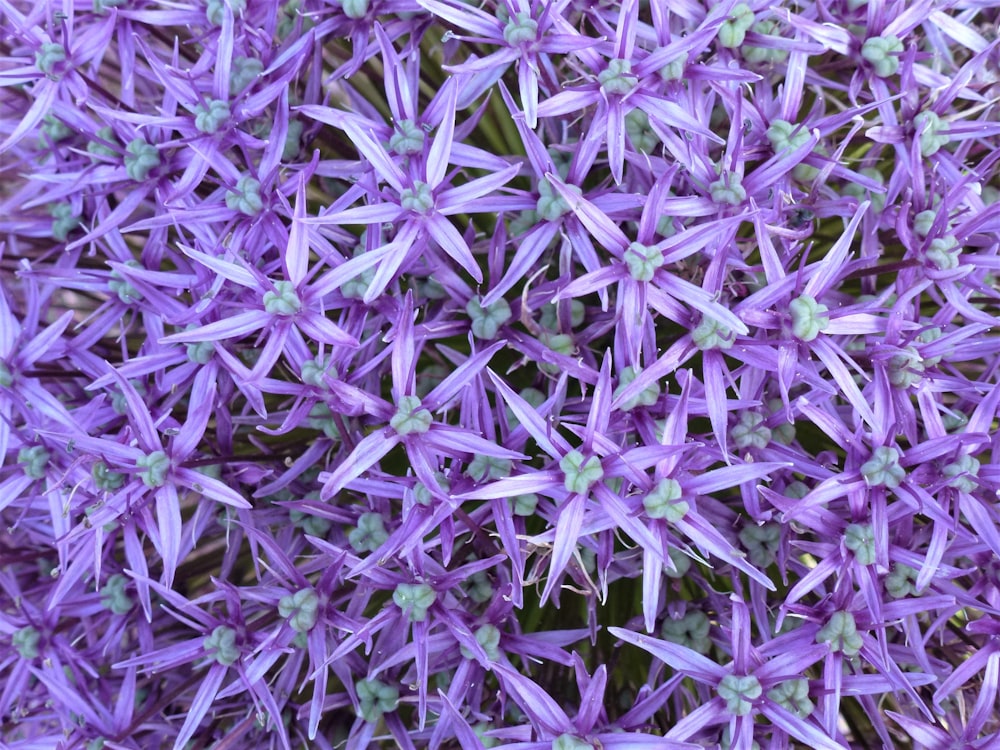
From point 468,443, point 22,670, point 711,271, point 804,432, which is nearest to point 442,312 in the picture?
point 468,443

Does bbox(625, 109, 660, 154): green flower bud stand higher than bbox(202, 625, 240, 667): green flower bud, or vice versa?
bbox(625, 109, 660, 154): green flower bud

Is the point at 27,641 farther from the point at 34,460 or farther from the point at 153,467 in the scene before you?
the point at 153,467

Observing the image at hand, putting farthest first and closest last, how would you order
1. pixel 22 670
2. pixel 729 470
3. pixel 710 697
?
pixel 22 670, pixel 710 697, pixel 729 470

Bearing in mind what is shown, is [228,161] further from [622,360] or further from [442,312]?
[622,360]

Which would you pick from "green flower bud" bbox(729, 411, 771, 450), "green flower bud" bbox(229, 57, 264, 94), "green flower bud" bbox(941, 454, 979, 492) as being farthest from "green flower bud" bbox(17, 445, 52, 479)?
"green flower bud" bbox(941, 454, 979, 492)

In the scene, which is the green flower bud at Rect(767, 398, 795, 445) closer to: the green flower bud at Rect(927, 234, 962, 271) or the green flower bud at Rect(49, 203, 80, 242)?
the green flower bud at Rect(927, 234, 962, 271)

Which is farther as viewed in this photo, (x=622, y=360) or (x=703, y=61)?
(x=703, y=61)

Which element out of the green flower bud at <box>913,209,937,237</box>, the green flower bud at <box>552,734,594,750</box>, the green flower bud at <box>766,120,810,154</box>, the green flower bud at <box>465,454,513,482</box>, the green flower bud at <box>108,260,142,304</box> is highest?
the green flower bud at <box>766,120,810,154</box>
